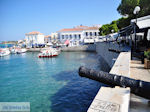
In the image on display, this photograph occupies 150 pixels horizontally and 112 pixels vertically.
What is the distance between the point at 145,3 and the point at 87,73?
76.5 feet

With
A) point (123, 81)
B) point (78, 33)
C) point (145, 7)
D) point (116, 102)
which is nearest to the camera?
point (116, 102)

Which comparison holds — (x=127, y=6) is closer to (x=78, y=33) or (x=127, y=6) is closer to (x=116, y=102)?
(x=116, y=102)

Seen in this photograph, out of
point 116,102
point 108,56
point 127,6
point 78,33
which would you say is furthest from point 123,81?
point 78,33

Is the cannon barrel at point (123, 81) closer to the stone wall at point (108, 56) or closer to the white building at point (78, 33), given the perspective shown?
the stone wall at point (108, 56)

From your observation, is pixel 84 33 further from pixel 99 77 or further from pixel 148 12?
pixel 99 77

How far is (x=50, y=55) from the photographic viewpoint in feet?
110

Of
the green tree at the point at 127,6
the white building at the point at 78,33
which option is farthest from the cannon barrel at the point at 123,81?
the white building at the point at 78,33

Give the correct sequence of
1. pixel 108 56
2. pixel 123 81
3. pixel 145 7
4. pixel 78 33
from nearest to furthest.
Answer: pixel 123 81 → pixel 108 56 → pixel 145 7 → pixel 78 33

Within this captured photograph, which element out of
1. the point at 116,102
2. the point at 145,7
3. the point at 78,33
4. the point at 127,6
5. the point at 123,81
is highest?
the point at 78,33

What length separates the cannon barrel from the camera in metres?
2.27

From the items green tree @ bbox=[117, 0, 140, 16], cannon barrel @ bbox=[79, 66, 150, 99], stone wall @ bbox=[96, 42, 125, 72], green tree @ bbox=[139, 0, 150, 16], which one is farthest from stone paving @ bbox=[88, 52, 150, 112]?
green tree @ bbox=[117, 0, 140, 16]

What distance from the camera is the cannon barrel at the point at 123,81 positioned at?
89.3 inches

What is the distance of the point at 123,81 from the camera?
2.60m

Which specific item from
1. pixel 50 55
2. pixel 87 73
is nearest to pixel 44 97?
pixel 87 73
